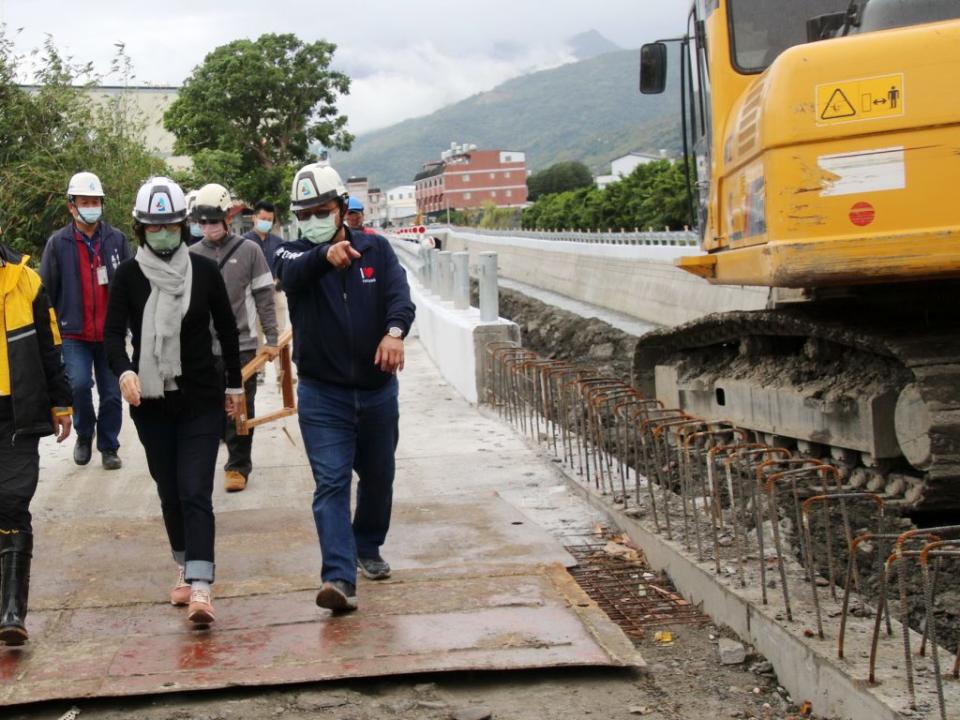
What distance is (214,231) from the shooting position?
9.46m

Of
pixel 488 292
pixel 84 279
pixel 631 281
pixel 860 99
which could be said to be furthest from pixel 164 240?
pixel 631 281

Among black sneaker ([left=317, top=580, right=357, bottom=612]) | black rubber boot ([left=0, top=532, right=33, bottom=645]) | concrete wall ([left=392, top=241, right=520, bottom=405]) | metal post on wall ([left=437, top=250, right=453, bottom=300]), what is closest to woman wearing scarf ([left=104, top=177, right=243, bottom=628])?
black sneaker ([left=317, top=580, right=357, bottom=612])

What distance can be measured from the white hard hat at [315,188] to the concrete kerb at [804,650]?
2.36 m

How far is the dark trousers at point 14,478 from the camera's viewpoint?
19.0 feet

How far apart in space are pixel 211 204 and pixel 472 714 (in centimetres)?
532

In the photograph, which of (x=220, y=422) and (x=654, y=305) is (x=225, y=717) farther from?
(x=654, y=305)

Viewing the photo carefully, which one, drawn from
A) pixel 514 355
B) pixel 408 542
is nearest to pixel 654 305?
pixel 514 355

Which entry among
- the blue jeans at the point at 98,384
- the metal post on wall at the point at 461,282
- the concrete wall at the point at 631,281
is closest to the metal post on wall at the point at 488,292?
the metal post on wall at the point at 461,282

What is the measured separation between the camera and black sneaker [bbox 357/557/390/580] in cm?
660

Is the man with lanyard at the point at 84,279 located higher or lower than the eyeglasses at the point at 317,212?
lower

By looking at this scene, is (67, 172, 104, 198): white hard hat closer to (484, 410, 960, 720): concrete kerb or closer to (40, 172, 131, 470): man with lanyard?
(40, 172, 131, 470): man with lanyard

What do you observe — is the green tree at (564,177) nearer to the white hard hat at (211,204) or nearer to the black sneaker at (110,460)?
the black sneaker at (110,460)

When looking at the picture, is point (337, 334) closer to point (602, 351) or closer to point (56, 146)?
point (56, 146)

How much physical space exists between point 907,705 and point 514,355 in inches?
321
